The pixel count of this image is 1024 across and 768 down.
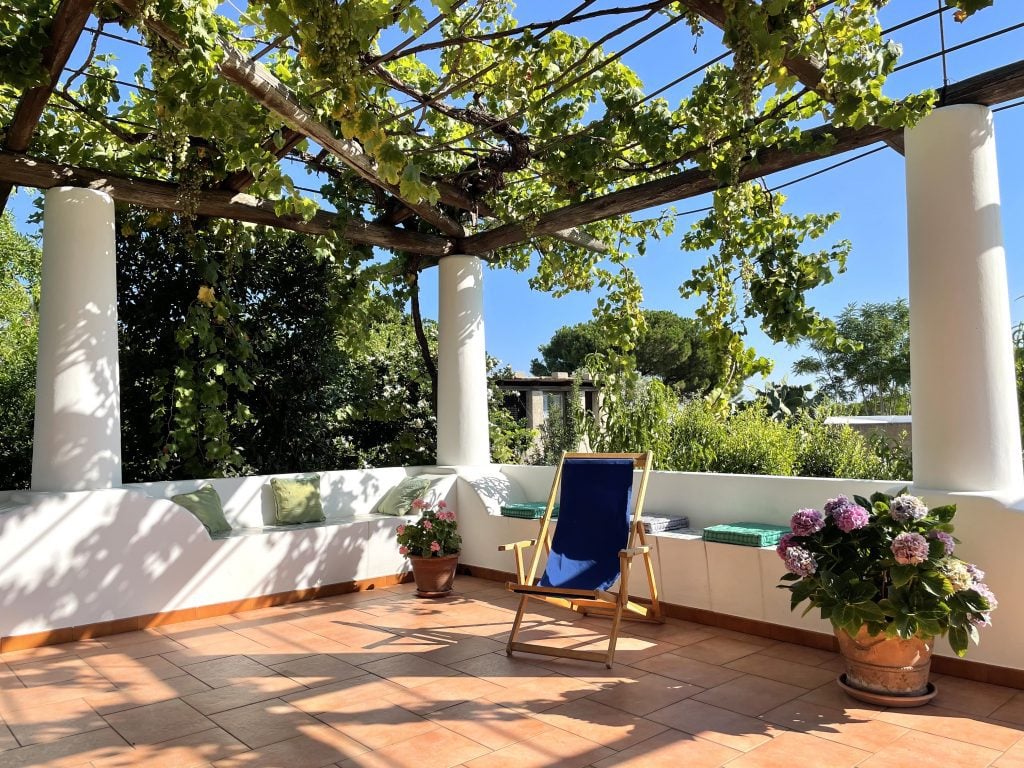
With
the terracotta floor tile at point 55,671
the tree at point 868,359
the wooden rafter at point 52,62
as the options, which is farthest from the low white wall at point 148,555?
the tree at point 868,359

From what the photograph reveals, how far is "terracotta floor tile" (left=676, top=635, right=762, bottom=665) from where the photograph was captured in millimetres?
4377

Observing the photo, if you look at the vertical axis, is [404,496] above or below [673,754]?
above

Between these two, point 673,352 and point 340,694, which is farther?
point 673,352

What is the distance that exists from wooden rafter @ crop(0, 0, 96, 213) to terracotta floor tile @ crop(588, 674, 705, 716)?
4.07 metres

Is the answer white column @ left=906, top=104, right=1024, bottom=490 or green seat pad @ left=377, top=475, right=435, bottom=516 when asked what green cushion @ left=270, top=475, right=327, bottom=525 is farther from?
white column @ left=906, top=104, right=1024, bottom=490

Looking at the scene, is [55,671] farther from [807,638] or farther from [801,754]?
[807,638]

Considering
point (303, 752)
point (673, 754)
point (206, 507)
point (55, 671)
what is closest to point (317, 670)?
point (303, 752)

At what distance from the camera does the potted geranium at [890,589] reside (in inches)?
138

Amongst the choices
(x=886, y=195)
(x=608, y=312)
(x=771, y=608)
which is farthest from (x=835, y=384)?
(x=771, y=608)

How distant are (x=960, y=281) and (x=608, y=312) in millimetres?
4205

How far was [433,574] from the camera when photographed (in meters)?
6.04

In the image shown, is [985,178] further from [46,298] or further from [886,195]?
[886,195]

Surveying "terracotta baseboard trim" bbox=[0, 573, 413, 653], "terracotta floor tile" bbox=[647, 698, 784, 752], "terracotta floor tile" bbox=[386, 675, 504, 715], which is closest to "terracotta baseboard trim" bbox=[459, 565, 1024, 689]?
"terracotta floor tile" bbox=[647, 698, 784, 752]

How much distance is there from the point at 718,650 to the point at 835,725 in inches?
45.6
